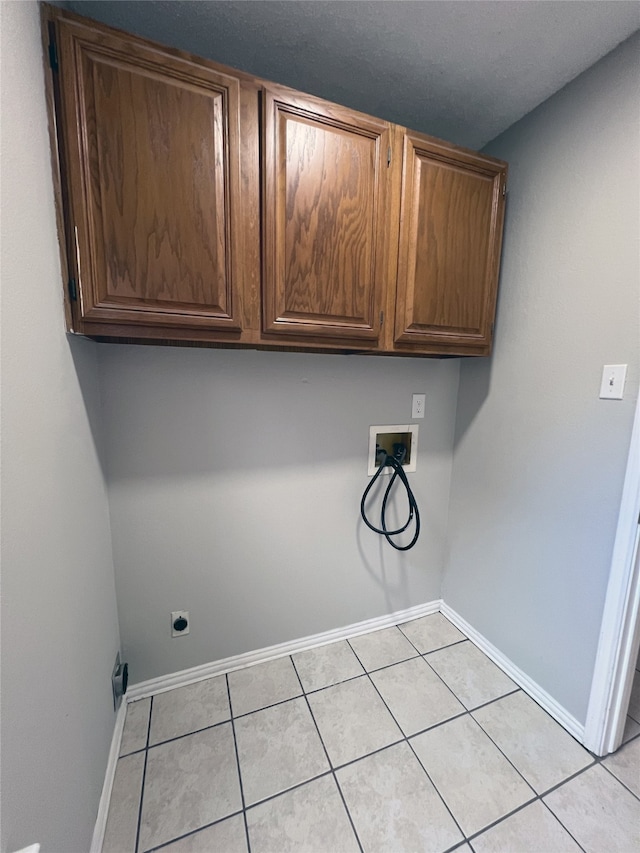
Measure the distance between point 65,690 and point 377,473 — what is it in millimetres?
1338

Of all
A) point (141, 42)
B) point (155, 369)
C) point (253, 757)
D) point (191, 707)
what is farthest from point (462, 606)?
point (141, 42)

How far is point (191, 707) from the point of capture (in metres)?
1.43

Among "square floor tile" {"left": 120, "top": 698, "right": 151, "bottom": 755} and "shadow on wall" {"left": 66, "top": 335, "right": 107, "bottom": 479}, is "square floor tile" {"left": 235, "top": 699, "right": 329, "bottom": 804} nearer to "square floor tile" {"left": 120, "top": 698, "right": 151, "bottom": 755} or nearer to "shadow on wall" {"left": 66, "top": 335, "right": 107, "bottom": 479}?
"square floor tile" {"left": 120, "top": 698, "right": 151, "bottom": 755}

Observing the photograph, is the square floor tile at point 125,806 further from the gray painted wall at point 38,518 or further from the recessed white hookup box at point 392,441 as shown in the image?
the recessed white hookup box at point 392,441

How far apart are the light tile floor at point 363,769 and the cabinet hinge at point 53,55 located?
83.8 inches

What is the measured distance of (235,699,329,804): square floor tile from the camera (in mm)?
1164

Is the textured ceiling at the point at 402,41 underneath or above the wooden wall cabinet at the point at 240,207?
above

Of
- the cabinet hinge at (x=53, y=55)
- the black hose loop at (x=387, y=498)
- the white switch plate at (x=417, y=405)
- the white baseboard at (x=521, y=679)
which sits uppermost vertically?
the cabinet hinge at (x=53, y=55)

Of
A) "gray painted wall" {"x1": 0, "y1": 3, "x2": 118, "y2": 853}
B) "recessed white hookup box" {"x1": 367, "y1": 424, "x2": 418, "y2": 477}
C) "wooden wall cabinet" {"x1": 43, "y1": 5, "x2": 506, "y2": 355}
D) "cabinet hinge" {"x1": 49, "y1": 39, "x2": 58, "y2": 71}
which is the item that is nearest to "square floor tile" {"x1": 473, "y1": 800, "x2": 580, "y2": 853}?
"gray painted wall" {"x1": 0, "y1": 3, "x2": 118, "y2": 853}

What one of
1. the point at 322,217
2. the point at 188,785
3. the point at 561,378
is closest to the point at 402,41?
the point at 322,217

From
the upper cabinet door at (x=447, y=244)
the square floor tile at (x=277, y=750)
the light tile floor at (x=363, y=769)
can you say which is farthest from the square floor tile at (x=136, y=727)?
the upper cabinet door at (x=447, y=244)

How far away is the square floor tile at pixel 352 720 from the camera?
128 centimetres

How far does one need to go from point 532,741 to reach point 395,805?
617 millimetres

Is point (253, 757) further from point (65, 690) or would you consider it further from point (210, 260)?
point (210, 260)
